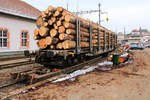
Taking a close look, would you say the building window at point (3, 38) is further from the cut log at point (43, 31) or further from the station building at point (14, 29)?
the cut log at point (43, 31)

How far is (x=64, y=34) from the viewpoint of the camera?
22.4 ft

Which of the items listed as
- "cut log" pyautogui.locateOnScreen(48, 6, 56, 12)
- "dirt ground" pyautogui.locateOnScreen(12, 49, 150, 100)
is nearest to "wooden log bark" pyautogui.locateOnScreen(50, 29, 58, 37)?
"cut log" pyautogui.locateOnScreen(48, 6, 56, 12)

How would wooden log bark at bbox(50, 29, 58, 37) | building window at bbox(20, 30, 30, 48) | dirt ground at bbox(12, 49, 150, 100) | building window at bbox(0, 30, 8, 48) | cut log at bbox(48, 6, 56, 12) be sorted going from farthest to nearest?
building window at bbox(20, 30, 30, 48) < building window at bbox(0, 30, 8, 48) < cut log at bbox(48, 6, 56, 12) < wooden log bark at bbox(50, 29, 58, 37) < dirt ground at bbox(12, 49, 150, 100)

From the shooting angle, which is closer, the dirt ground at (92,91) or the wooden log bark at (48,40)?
the dirt ground at (92,91)

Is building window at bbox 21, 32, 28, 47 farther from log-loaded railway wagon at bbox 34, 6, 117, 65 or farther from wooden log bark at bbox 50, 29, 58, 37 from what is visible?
wooden log bark at bbox 50, 29, 58, 37

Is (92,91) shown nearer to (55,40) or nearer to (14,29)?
(55,40)

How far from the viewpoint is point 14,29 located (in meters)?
13.0

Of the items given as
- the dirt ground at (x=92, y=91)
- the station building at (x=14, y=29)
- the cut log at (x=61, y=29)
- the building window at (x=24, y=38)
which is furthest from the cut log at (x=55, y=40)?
the building window at (x=24, y=38)

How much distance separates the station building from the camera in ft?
39.0

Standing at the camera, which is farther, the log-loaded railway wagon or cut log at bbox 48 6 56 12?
cut log at bbox 48 6 56 12

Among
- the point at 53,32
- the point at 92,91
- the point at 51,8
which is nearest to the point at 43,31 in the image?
the point at 53,32

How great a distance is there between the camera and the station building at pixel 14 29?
39.0 feet

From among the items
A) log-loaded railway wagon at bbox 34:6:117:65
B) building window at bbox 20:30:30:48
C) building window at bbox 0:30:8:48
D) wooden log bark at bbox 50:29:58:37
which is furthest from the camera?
building window at bbox 20:30:30:48

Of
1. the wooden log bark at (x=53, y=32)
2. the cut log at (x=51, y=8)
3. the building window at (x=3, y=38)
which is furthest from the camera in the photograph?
the building window at (x=3, y=38)
